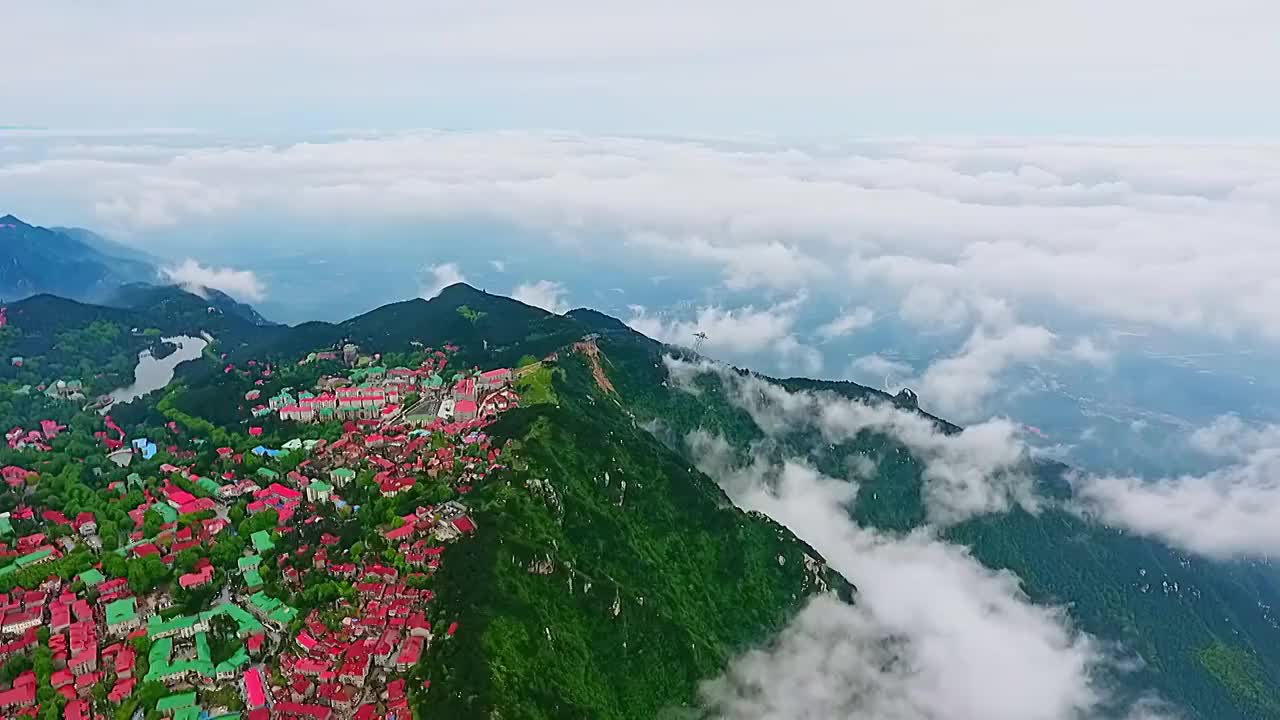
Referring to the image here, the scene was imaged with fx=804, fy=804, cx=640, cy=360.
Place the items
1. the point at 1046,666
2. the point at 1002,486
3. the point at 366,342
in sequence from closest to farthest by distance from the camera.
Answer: the point at 1046,666, the point at 366,342, the point at 1002,486

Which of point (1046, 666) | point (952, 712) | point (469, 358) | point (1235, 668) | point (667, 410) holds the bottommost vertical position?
point (1235, 668)

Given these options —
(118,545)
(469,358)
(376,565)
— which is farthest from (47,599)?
(469,358)

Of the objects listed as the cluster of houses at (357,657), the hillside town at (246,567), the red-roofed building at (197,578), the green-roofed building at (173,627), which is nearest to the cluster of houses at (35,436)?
the hillside town at (246,567)

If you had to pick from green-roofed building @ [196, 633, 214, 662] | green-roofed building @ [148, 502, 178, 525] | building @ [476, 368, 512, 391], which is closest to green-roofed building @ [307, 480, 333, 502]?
green-roofed building @ [148, 502, 178, 525]

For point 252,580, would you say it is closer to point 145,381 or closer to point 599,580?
point 599,580

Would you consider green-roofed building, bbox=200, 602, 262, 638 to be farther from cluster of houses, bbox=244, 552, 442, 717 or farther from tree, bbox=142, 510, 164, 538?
tree, bbox=142, 510, 164, 538

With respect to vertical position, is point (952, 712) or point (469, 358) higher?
point (469, 358)

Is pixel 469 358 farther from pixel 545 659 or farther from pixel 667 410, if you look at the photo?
pixel 545 659
